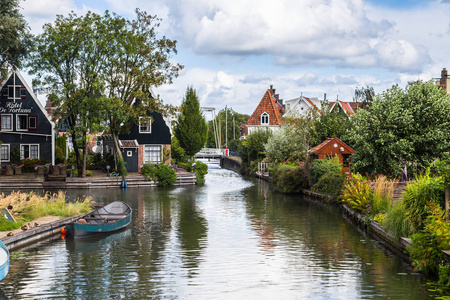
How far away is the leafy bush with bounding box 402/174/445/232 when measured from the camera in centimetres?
1691

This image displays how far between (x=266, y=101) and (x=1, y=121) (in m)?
51.4

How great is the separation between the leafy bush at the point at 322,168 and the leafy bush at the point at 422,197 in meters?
17.4

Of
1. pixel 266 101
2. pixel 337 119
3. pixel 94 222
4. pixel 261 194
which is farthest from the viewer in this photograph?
pixel 266 101

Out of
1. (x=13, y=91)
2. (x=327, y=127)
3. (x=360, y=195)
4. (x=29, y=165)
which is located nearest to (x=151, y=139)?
(x=29, y=165)

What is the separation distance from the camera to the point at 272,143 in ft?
186

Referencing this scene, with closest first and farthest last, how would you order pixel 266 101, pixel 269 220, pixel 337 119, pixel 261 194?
pixel 269 220 → pixel 261 194 → pixel 337 119 → pixel 266 101

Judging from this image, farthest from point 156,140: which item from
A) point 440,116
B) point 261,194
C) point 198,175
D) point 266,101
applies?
point 266,101

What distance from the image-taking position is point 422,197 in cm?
1761

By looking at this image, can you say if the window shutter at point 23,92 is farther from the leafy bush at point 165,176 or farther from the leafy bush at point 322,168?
the leafy bush at point 322,168

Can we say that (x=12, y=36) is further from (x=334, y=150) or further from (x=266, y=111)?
(x=266, y=111)

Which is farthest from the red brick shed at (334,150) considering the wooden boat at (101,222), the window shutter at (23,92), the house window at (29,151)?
the window shutter at (23,92)

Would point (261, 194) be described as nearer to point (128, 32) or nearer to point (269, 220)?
point (269, 220)

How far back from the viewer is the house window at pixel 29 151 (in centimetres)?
5497

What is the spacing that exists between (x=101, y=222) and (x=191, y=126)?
47052 millimetres
